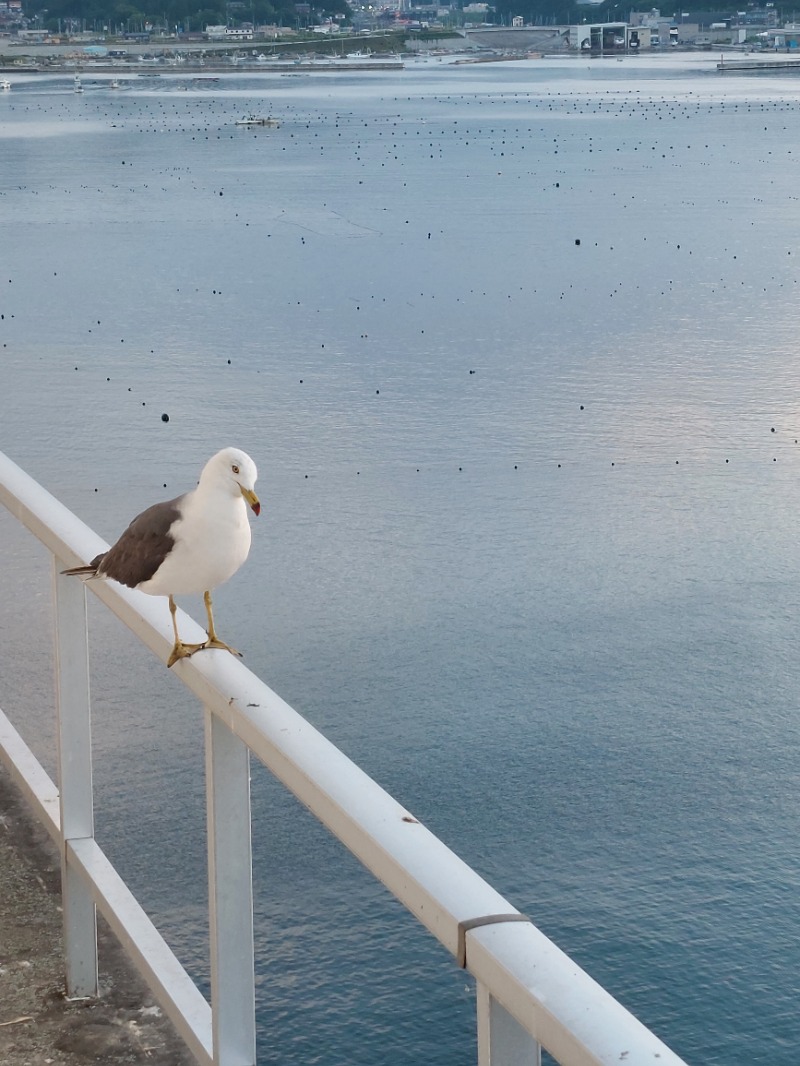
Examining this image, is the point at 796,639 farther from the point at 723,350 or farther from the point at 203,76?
the point at 203,76

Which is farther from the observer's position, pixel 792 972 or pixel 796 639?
pixel 796 639

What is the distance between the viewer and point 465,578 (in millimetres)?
7734

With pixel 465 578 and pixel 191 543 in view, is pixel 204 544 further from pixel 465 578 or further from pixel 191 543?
pixel 465 578

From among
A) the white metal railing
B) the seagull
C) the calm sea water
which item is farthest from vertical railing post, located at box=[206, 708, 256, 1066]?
the calm sea water

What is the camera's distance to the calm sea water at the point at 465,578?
17.0 feet

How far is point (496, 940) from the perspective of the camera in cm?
103

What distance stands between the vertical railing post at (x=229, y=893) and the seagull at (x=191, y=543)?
0.25 meters

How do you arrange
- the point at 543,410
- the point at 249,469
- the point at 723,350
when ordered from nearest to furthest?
the point at 249,469 → the point at 543,410 → the point at 723,350

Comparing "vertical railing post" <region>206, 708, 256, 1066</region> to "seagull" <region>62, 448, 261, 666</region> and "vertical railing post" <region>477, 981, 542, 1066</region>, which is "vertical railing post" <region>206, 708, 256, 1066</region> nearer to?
"seagull" <region>62, 448, 261, 666</region>

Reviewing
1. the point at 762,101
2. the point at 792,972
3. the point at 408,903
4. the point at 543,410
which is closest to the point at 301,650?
the point at 792,972

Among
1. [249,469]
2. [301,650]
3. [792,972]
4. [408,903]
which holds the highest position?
[249,469]

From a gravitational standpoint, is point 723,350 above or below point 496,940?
below

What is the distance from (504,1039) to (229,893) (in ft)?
1.89

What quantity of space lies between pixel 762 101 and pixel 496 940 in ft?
179
